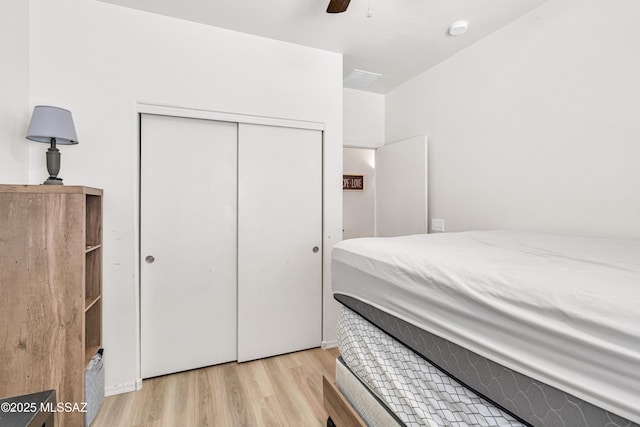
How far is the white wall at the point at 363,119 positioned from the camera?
3285 millimetres

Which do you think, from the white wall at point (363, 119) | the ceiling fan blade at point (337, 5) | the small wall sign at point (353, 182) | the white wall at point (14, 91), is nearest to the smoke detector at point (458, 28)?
the ceiling fan blade at point (337, 5)

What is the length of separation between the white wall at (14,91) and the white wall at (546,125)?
3.08m

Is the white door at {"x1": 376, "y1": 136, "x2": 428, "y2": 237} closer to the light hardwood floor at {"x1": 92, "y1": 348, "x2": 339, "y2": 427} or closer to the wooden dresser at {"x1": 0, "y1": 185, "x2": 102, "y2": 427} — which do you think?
the light hardwood floor at {"x1": 92, "y1": 348, "x2": 339, "y2": 427}

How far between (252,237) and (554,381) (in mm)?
2038

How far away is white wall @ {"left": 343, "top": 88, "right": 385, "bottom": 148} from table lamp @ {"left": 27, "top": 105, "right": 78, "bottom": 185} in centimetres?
240

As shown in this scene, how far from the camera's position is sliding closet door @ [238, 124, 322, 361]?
233 cm

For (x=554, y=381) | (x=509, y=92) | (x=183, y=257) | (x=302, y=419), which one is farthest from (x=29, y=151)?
(x=509, y=92)

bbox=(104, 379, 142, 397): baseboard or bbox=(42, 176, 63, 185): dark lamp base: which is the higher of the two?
bbox=(42, 176, 63, 185): dark lamp base

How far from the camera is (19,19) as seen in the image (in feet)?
5.53

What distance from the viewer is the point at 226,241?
230 cm

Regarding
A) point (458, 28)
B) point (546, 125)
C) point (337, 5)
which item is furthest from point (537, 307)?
point (458, 28)

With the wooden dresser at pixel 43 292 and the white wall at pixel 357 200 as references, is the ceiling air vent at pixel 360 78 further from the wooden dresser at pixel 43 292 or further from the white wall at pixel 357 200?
the wooden dresser at pixel 43 292

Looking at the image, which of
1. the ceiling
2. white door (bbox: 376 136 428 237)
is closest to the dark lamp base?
the ceiling

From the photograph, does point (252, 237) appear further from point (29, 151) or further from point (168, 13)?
point (168, 13)
